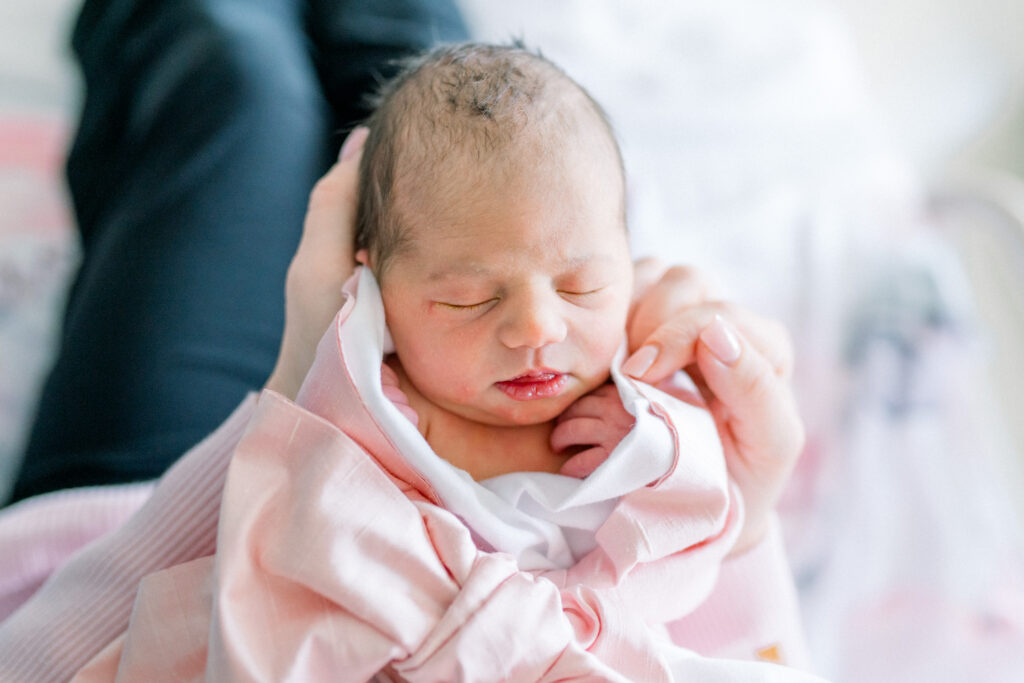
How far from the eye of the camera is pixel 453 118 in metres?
0.78

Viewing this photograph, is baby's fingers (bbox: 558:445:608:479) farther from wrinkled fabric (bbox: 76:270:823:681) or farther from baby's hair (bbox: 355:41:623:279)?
baby's hair (bbox: 355:41:623:279)

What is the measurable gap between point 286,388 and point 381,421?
0.22m

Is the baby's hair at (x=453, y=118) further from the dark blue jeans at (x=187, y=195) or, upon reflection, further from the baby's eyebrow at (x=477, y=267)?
the dark blue jeans at (x=187, y=195)

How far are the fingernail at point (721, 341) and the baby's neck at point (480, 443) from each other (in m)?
0.19

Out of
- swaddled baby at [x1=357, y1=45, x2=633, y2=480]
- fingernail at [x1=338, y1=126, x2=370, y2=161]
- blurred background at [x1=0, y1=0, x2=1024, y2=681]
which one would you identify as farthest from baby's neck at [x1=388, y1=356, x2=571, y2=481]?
blurred background at [x1=0, y1=0, x2=1024, y2=681]

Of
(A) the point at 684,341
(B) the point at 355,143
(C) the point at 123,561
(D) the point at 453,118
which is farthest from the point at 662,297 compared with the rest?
(C) the point at 123,561

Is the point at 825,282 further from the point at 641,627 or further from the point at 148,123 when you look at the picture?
the point at 148,123

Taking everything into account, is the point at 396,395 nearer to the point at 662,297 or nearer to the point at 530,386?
the point at 530,386

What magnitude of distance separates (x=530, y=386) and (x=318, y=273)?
0.85 ft

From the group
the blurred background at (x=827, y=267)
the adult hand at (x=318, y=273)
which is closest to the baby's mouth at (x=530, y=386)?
the adult hand at (x=318, y=273)

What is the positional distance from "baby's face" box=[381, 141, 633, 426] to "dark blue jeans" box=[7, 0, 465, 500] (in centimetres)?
38

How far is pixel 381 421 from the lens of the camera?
0.74 meters

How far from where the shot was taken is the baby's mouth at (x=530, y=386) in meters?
0.79

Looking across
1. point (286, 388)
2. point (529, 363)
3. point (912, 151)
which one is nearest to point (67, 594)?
point (286, 388)
